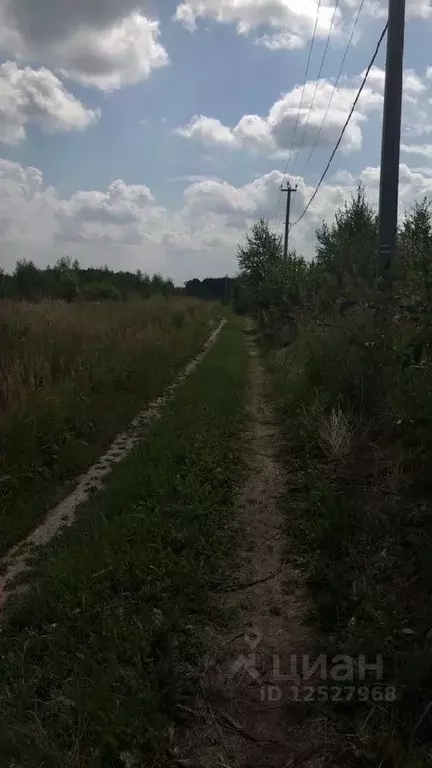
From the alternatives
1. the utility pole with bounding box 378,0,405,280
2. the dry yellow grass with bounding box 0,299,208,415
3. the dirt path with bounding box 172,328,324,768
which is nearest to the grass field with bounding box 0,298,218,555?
the dry yellow grass with bounding box 0,299,208,415

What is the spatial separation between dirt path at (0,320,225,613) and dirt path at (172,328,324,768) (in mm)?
1743

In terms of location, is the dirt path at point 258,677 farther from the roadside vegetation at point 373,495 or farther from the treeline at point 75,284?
the treeline at point 75,284

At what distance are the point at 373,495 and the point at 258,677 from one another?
1998 millimetres

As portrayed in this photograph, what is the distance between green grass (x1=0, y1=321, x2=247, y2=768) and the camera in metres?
2.49

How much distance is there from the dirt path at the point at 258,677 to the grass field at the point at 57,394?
2354 mm

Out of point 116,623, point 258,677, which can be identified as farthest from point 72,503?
point 258,677

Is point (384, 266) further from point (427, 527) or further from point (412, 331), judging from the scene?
point (427, 527)

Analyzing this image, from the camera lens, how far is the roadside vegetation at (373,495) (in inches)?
97.5

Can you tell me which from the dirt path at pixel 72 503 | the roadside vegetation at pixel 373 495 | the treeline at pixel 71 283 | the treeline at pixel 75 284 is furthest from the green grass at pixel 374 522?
the treeline at pixel 71 283

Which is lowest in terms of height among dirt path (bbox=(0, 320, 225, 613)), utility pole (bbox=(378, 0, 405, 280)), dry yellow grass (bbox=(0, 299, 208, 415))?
dirt path (bbox=(0, 320, 225, 613))

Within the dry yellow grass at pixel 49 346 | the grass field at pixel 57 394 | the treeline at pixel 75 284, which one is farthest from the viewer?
the treeline at pixel 75 284

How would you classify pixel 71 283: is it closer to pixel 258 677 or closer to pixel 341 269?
pixel 341 269

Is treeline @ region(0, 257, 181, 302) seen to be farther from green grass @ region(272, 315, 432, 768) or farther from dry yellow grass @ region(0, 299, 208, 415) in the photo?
green grass @ region(272, 315, 432, 768)

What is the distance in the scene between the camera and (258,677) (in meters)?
2.90
